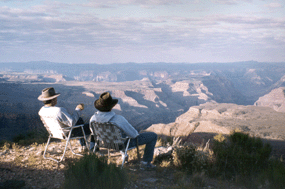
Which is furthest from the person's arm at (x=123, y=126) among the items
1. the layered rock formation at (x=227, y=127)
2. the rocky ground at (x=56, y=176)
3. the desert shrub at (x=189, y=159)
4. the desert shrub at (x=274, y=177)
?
the layered rock formation at (x=227, y=127)

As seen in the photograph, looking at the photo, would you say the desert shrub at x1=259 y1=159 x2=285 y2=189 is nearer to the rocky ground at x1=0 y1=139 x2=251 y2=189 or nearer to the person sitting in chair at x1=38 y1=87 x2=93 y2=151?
the rocky ground at x1=0 y1=139 x2=251 y2=189

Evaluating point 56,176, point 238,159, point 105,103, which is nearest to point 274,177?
point 238,159

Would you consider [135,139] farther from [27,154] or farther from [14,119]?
[14,119]

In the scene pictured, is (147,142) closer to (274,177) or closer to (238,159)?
(238,159)

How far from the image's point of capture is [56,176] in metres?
4.39

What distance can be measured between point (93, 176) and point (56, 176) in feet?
4.89

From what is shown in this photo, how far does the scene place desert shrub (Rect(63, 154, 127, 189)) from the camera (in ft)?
10.5

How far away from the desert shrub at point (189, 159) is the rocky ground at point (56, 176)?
0.23m

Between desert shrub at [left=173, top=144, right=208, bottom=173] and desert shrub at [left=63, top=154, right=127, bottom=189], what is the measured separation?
2.14 meters

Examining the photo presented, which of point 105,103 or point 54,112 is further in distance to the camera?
point 54,112

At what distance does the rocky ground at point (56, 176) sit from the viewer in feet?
13.3

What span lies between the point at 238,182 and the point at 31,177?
3.98 meters

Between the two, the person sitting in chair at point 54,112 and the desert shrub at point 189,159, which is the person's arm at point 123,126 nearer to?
the person sitting in chair at point 54,112

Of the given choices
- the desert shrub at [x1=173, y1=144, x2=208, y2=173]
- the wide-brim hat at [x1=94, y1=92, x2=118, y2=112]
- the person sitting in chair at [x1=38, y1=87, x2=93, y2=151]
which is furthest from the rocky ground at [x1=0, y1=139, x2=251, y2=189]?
the wide-brim hat at [x1=94, y1=92, x2=118, y2=112]
